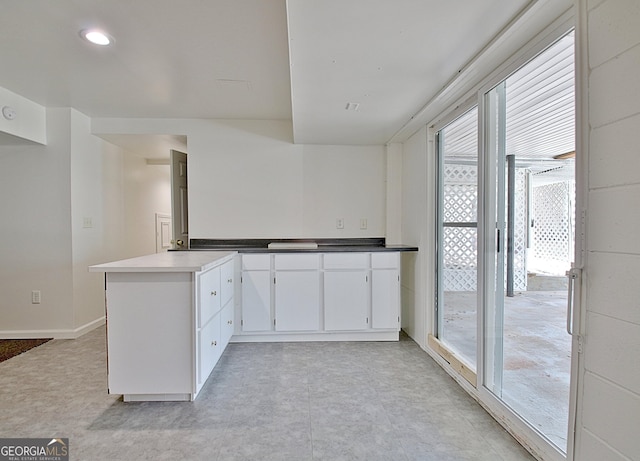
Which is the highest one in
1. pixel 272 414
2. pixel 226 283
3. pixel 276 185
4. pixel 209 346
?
pixel 276 185

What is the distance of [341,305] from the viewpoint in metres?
3.00

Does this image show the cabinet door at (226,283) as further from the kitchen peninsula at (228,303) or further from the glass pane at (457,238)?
the glass pane at (457,238)

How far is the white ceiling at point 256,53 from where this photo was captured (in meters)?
1.40

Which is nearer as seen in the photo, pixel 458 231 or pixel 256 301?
pixel 458 231

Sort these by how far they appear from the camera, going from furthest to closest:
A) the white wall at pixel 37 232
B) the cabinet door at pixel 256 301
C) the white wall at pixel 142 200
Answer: the white wall at pixel 142 200
the white wall at pixel 37 232
the cabinet door at pixel 256 301

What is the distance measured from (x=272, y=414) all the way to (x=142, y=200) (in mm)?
3658

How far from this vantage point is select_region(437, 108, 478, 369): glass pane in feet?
8.00

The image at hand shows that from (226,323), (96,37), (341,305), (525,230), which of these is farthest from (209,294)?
(525,230)

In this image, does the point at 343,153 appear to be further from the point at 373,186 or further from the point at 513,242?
the point at 513,242

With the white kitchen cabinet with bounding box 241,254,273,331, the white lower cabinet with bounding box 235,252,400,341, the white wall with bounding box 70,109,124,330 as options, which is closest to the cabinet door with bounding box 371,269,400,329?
the white lower cabinet with bounding box 235,252,400,341

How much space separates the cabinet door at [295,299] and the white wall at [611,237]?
2102mm

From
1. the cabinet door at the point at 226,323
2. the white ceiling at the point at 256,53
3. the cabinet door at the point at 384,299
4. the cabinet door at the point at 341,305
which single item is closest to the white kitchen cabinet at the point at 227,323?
the cabinet door at the point at 226,323

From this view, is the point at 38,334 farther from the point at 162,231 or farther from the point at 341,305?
the point at 341,305

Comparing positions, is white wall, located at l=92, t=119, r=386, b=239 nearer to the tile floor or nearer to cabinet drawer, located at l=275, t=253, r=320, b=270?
cabinet drawer, located at l=275, t=253, r=320, b=270
